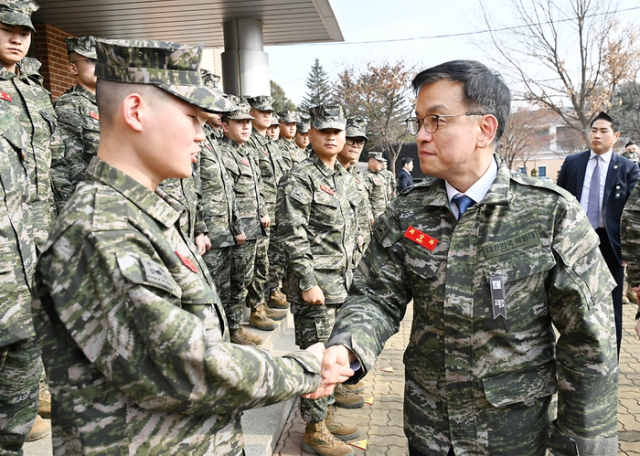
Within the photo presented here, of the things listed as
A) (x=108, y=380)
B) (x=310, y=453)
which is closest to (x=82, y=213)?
(x=108, y=380)

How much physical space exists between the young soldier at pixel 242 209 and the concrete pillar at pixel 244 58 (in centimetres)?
257

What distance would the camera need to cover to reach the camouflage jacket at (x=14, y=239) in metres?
2.63

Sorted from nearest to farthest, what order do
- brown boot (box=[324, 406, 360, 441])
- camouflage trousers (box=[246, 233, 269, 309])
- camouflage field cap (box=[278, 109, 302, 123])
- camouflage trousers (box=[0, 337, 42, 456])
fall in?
camouflage trousers (box=[0, 337, 42, 456])
brown boot (box=[324, 406, 360, 441])
camouflage trousers (box=[246, 233, 269, 309])
camouflage field cap (box=[278, 109, 302, 123])

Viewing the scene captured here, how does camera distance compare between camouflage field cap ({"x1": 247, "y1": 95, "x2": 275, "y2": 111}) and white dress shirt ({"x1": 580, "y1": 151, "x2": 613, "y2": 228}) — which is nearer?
white dress shirt ({"x1": 580, "y1": 151, "x2": 613, "y2": 228})

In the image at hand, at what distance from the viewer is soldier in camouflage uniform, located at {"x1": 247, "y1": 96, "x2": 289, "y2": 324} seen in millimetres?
5934

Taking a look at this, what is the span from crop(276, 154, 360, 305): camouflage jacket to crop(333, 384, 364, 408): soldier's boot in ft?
3.62

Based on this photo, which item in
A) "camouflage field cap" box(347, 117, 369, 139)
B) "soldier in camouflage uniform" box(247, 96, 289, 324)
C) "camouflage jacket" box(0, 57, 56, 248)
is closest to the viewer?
"camouflage jacket" box(0, 57, 56, 248)

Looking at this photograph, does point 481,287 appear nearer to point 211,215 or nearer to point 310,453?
point 310,453

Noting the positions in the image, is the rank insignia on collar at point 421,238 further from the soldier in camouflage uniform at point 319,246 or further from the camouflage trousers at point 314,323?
the camouflage trousers at point 314,323

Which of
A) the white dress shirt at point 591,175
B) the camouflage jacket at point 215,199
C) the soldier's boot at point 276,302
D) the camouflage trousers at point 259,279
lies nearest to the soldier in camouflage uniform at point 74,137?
the camouflage jacket at point 215,199

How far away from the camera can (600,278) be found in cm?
179

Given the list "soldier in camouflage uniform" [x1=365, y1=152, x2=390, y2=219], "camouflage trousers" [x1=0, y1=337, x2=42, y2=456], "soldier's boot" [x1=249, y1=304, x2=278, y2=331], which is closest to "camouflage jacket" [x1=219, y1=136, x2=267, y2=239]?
"soldier's boot" [x1=249, y1=304, x2=278, y2=331]

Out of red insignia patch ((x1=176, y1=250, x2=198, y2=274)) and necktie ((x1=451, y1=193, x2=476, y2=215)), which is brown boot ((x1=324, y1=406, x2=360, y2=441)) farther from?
red insignia patch ((x1=176, y1=250, x2=198, y2=274))

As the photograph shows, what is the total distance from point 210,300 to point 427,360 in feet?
3.14
